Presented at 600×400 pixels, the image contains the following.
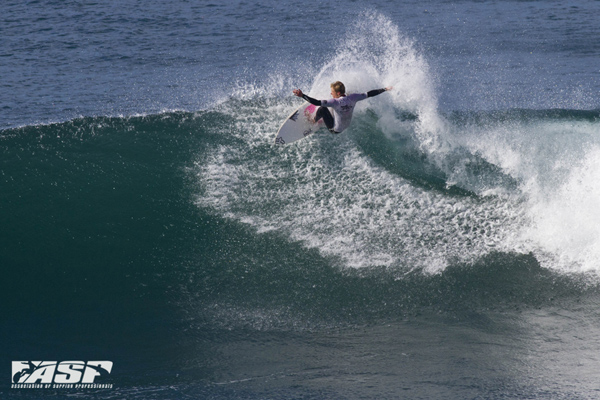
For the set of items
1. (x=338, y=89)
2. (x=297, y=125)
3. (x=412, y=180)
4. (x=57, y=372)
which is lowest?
(x=57, y=372)

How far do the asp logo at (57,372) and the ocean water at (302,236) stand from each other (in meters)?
→ 0.12

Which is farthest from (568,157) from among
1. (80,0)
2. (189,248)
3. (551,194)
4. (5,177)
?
(80,0)

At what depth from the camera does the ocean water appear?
25.9 feet

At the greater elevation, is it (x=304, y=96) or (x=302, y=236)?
(x=304, y=96)

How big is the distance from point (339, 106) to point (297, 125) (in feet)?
3.79

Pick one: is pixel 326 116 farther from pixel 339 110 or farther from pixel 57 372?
pixel 57 372

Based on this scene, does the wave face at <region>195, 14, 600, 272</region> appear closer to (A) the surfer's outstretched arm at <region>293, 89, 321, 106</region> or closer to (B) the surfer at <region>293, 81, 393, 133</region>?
(B) the surfer at <region>293, 81, 393, 133</region>

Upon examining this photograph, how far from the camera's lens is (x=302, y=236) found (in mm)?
9789

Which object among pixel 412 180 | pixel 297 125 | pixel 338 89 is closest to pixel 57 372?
pixel 297 125

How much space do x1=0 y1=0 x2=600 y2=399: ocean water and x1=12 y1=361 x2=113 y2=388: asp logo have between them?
124 millimetres

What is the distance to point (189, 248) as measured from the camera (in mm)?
9773

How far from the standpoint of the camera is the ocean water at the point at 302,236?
7.91 metres

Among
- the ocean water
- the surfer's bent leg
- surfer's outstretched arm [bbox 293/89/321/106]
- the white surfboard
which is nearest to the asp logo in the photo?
the ocean water

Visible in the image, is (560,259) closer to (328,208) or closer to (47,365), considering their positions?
(328,208)
